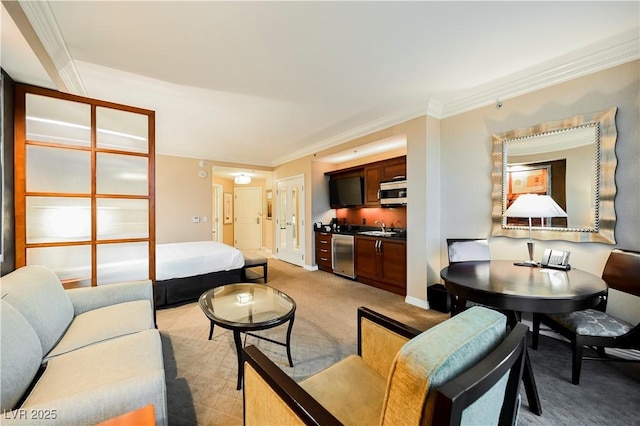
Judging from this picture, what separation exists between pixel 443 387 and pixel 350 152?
4.50m

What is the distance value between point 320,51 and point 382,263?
3.08 metres

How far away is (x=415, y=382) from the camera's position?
632 mm

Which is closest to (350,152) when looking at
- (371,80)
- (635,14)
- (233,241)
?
(371,80)

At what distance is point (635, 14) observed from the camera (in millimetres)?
1849

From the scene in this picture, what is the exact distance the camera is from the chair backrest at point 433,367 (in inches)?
24.3

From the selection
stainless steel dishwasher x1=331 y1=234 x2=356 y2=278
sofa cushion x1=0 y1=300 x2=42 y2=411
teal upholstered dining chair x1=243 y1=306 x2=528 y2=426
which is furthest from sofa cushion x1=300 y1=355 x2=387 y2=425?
stainless steel dishwasher x1=331 y1=234 x2=356 y2=278

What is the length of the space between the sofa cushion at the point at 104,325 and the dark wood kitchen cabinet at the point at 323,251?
135 inches

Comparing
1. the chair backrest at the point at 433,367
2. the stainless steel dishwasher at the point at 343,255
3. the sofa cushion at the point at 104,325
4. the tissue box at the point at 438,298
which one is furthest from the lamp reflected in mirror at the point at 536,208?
the sofa cushion at the point at 104,325

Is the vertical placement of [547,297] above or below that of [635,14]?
below

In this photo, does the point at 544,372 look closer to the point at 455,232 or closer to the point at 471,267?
the point at 471,267

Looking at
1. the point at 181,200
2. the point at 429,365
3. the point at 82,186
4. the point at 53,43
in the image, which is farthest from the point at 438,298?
the point at 181,200

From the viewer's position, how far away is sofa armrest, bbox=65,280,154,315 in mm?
2092

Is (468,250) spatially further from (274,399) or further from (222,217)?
(222,217)

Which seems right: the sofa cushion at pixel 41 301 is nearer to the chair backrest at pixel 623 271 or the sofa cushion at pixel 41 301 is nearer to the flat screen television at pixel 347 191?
the chair backrest at pixel 623 271
